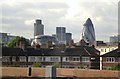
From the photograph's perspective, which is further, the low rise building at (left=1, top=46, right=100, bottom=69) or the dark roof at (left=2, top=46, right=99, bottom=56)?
the dark roof at (left=2, top=46, right=99, bottom=56)

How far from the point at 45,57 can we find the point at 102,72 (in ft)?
71.4

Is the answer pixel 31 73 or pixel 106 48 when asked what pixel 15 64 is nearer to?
pixel 31 73

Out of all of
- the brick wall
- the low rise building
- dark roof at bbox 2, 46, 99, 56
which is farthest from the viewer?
dark roof at bbox 2, 46, 99, 56

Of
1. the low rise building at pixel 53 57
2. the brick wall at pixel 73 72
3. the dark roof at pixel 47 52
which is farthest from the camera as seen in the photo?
the dark roof at pixel 47 52

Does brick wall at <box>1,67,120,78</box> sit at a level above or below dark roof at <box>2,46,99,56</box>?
below

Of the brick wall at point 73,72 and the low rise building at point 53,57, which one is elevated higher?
the low rise building at point 53,57

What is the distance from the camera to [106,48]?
5869 cm

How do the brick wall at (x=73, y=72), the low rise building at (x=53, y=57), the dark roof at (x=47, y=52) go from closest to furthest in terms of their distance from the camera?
the brick wall at (x=73, y=72) < the low rise building at (x=53, y=57) < the dark roof at (x=47, y=52)

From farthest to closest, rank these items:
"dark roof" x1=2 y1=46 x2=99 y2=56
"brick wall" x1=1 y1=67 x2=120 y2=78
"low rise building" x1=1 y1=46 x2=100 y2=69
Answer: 1. "dark roof" x1=2 y1=46 x2=99 y2=56
2. "low rise building" x1=1 y1=46 x2=100 y2=69
3. "brick wall" x1=1 y1=67 x2=120 y2=78

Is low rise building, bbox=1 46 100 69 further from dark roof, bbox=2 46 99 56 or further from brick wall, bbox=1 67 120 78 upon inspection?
brick wall, bbox=1 67 120 78

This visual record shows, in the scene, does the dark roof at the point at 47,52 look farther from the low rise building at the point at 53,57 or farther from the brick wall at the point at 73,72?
the brick wall at the point at 73,72

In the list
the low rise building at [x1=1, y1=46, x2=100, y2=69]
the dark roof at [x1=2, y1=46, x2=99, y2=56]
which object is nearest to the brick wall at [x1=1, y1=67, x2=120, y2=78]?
the low rise building at [x1=1, y1=46, x2=100, y2=69]

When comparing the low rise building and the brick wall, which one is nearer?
the brick wall

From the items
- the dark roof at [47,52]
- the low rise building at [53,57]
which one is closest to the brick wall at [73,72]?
the low rise building at [53,57]
